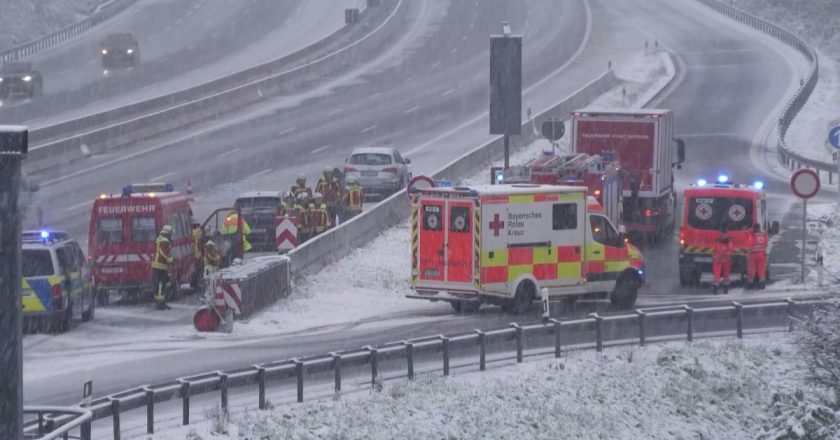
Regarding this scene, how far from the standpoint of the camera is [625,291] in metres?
25.7

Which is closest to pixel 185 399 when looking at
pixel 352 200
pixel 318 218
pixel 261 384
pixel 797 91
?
pixel 261 384

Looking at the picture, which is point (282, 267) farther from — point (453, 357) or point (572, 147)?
point (572, 147)

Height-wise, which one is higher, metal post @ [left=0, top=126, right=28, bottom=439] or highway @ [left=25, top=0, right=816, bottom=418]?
highway @ [left=25, top=0, right=816, bottom=418]

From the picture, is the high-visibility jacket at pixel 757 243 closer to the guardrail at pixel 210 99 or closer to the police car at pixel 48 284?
the police car at pixel 48 284

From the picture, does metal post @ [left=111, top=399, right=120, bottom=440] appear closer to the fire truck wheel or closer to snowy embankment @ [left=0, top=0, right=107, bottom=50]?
the fire truck wheel

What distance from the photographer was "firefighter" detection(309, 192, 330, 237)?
31.4 metres

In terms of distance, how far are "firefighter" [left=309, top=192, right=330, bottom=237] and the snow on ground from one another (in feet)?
35.5

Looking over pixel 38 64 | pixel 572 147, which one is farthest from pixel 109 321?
pixel 38 64

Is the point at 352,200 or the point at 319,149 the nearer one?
the point at 352,200

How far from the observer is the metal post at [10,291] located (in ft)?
24.5

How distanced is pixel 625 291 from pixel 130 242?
8.80 m

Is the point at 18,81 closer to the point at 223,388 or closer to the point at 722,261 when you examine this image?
the point at 722,261

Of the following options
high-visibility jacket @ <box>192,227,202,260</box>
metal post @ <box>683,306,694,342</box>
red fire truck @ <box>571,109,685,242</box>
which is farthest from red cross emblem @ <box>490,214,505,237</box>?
red fire truck @ <box>571,109,685,242</box>

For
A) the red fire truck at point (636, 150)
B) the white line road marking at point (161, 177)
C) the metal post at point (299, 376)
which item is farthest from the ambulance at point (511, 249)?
the white line road marking at point (161, 177)
